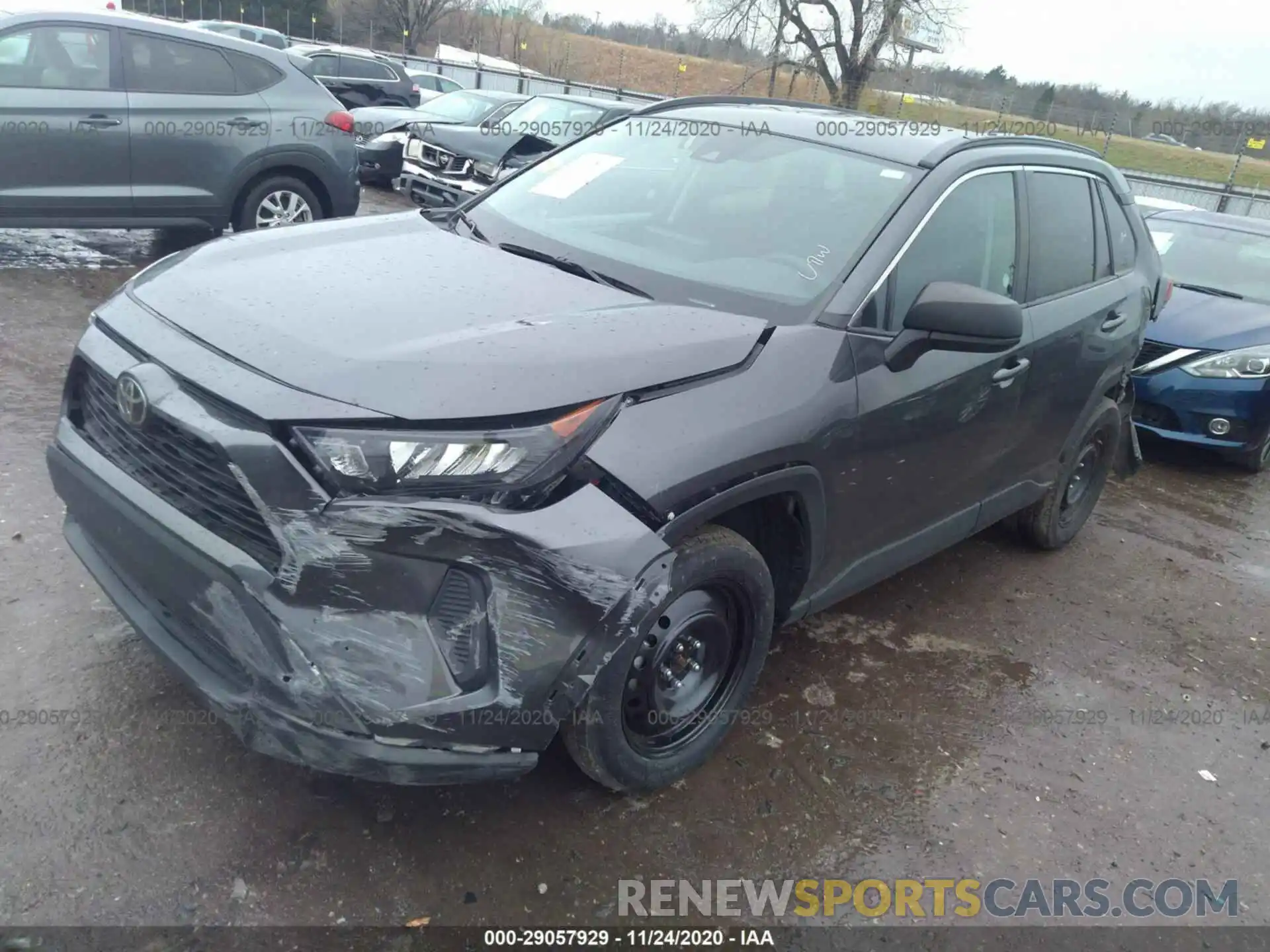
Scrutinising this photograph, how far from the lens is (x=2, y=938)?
82.7 inches

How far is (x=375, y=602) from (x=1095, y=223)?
3.70 metres

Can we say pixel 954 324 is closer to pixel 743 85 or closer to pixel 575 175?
pixel 575 175

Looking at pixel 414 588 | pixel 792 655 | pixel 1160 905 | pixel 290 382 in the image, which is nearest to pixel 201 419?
pixel 290 382

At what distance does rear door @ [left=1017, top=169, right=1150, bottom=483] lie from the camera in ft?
12.4

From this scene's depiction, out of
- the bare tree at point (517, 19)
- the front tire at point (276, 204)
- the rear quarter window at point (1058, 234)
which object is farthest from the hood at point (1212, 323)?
the bare tree at point (517, 19)

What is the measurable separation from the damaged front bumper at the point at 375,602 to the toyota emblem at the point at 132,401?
0.02 m

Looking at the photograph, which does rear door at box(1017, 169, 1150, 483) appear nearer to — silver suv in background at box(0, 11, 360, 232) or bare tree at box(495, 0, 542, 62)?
silver suv in background at box(0, 11, 360, 232)

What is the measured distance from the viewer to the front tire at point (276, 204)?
280 inches

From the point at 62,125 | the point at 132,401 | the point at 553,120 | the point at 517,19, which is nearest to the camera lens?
the point at 132,401

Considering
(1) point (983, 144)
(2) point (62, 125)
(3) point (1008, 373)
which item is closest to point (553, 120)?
(2) point (62, 125)

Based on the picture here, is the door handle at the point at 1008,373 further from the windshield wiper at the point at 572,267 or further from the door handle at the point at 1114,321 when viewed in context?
the windshield wiper at the point at 572,267

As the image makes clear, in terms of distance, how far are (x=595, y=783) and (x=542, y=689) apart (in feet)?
2.30

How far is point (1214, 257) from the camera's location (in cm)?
748

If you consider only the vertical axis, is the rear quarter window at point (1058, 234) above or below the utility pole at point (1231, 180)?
below
